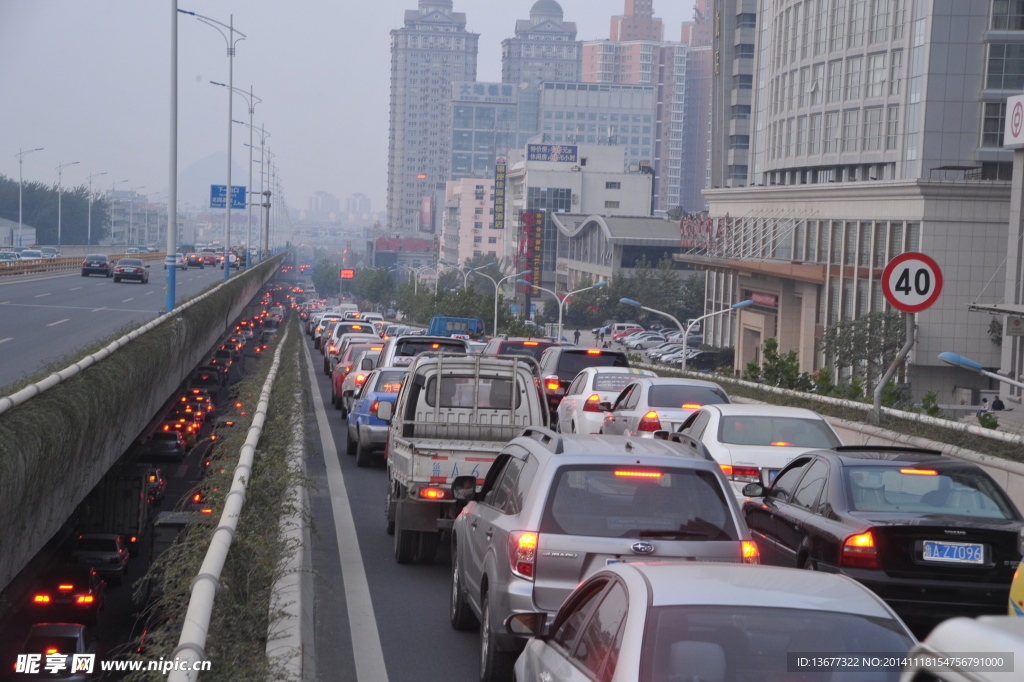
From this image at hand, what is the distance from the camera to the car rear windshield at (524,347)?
2561 centimetres

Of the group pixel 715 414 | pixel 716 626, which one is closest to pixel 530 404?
pixel 715 414

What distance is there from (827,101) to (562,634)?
63573mm

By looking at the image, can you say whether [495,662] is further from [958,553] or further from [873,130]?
[873,130]

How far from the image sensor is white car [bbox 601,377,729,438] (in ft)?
52.5

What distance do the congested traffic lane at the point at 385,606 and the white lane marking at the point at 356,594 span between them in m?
0.02

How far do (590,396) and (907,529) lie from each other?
37.2 ft

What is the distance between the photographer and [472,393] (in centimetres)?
1293

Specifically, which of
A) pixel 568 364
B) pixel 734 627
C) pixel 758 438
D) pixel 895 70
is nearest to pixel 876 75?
pixel 895 70

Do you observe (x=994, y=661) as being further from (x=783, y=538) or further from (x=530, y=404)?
(x=530, y=404)

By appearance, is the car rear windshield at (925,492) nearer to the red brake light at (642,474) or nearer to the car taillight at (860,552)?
the car taillight at (860,552)

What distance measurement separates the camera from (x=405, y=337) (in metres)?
22.3

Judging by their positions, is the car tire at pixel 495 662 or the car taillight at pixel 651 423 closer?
the car tire at pixel 495 662

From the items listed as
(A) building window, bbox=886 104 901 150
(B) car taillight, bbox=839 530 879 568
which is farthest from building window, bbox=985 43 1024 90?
(B) car taillight, bbox=839 530 879 568

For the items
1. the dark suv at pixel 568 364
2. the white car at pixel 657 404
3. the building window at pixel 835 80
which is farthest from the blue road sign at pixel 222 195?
the white car at pixel 657 404
